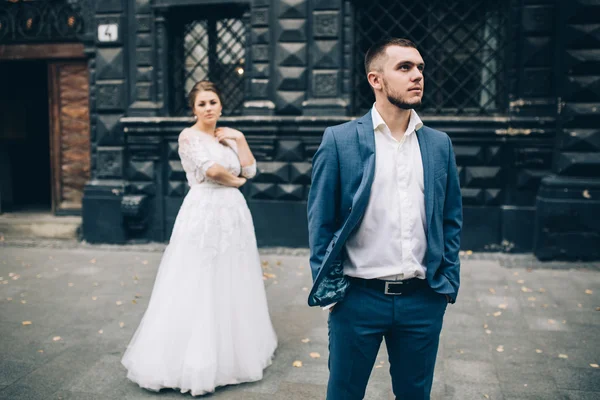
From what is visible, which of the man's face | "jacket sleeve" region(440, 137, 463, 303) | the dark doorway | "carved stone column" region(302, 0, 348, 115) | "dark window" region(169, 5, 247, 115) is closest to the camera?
the man's face

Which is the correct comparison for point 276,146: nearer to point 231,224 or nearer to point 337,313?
point 231,224

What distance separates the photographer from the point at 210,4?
29.0 ft

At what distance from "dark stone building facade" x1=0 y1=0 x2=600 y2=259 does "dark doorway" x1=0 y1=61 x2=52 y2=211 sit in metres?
2.90

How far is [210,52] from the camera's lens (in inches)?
361

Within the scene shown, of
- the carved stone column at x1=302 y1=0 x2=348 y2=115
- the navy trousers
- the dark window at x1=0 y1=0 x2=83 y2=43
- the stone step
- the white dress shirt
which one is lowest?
the stone step

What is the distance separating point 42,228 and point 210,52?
415 centimetres

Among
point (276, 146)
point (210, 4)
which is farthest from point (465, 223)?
point (210, 4)

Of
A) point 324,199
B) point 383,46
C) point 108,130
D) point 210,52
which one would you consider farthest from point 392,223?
point 108,130

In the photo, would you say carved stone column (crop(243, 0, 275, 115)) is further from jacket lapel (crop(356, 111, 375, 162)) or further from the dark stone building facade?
jacket lapel (crop(356, 111, 375, 162))

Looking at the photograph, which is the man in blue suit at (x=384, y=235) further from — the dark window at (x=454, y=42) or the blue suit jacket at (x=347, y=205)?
the dark window at (x=454, y=42)

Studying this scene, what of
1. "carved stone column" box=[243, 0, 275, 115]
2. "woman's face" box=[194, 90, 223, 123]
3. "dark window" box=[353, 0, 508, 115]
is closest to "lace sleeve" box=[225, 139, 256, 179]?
"woman's face" box=[194, 90, 223, 123]

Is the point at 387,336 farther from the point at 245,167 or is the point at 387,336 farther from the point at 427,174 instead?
the point at 245,167

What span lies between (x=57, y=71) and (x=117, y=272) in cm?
432

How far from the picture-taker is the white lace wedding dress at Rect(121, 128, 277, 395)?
405cm
